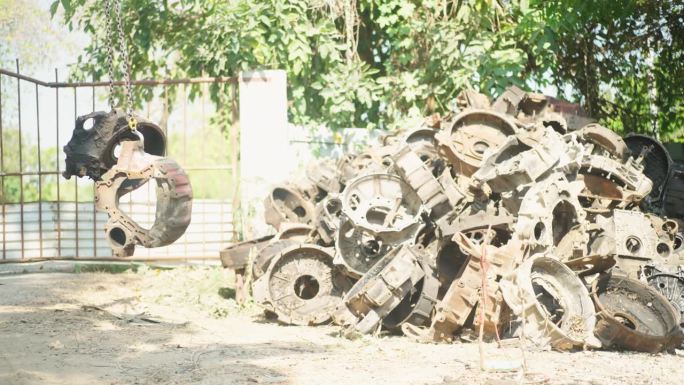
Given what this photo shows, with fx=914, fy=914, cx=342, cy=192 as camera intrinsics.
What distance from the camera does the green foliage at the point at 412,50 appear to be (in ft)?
39.3

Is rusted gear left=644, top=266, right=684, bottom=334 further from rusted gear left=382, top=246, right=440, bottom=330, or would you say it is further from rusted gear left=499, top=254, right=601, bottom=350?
rusted gear left=382, top=246, right=440, bottom=330

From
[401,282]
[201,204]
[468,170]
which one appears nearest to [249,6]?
[201,204]

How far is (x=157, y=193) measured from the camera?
705 centimetres

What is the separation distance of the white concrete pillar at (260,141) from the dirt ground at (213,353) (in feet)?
5.41

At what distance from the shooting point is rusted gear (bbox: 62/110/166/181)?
7.23 meters

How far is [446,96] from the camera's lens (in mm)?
12648

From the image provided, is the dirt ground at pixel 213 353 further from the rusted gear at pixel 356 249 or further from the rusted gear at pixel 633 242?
the rusted gear at pixel 633 242

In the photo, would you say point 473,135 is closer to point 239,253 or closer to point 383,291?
point 383,291

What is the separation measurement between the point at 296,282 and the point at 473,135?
2.39 metres

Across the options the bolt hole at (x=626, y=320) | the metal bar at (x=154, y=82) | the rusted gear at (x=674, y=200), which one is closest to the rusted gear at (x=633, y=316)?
the bolt hole at (x=626, y=320)

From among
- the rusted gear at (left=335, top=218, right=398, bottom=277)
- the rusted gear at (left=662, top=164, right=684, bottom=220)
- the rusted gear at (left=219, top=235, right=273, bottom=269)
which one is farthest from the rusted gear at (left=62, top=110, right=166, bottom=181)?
the rusted gear at (left=662, top=164, right=684, bottom=220)

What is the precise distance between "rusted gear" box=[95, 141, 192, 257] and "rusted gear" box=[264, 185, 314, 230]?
10.6ft

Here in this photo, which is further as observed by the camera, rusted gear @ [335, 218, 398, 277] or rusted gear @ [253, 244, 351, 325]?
rusted gear @ [253, 244, 351, 325]

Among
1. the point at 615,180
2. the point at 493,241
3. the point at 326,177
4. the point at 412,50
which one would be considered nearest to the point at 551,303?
the point at 493,241
